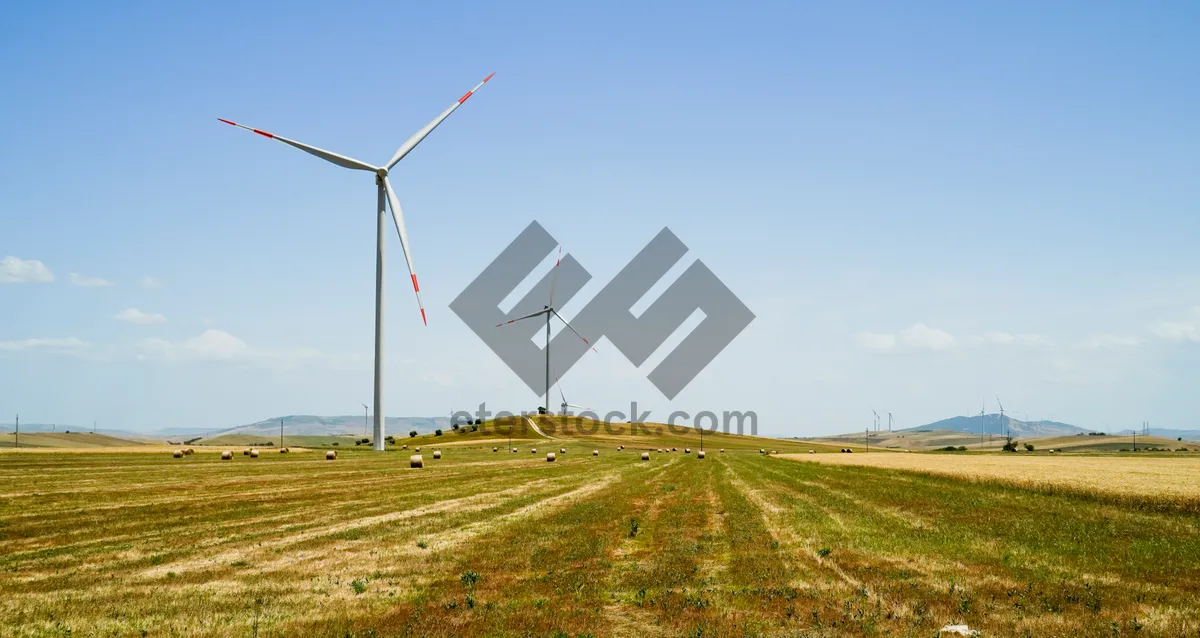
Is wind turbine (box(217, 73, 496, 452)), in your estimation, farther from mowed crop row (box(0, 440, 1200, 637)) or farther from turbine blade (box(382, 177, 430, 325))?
mowed crop row (box(0, 440, 1200, 637))

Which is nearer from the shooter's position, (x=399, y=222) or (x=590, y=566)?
(x=590, y=566)

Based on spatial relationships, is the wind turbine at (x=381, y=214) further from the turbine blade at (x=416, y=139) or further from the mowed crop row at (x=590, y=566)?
the mowed crop row at (x=590, y=566)

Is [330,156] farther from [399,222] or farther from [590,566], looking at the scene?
[590,566]

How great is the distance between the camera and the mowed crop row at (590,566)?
14461 mm

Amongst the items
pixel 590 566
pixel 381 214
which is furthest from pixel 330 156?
pixel 590 566

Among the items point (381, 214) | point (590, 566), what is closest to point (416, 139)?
point (381, 214)

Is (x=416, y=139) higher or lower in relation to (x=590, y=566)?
higher

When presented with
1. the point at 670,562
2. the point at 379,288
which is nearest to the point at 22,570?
the point at 670,562

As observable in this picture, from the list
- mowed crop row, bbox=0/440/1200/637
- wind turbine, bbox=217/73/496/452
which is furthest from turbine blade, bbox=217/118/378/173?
mowed crop row, bbox=0/440/1200/637

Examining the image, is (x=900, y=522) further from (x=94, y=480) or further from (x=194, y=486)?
(x=94, y=480)

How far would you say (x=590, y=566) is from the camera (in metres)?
19.6

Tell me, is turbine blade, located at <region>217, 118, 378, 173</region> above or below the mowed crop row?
above

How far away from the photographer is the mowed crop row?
14.5 m

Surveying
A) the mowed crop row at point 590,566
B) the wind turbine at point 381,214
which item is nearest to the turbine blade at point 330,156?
the wind turbine at point 381,214
